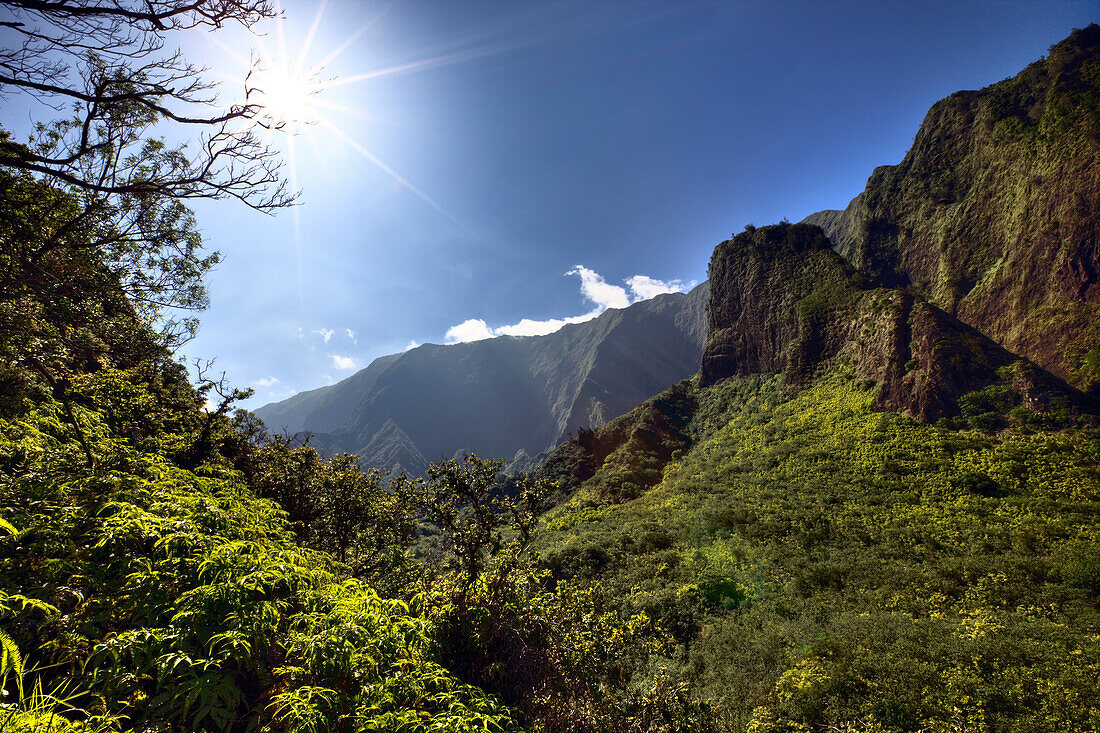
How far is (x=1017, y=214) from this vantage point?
3494 cm

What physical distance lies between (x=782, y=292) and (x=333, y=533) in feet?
183

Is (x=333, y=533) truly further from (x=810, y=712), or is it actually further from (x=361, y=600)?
(x=810, y=712)

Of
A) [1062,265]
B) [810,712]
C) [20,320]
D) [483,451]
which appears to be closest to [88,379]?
[20,320]

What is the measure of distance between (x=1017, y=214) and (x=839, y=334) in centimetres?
1885

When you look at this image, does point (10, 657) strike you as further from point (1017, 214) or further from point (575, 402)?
point (575, 402)

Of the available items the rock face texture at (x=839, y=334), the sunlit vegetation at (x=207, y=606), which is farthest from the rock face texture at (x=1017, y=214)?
the sunlit vegetation at (x=207, y=606)

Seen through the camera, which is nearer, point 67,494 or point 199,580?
point 199,580

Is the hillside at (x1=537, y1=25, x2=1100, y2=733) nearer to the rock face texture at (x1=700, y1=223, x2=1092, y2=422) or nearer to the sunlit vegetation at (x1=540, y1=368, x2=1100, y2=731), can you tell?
the sunlit vegetation at (x1=540, y1=368, x2=1100, y2=731)

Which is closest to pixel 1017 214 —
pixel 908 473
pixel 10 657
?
pixel 908 473

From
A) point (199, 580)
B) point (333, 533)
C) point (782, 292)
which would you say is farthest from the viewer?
point (782, 292)

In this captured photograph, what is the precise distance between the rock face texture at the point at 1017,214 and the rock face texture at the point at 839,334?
231 inches

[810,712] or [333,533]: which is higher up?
[333,533]

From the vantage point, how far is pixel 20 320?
5.73 m

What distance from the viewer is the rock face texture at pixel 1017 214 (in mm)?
28672
